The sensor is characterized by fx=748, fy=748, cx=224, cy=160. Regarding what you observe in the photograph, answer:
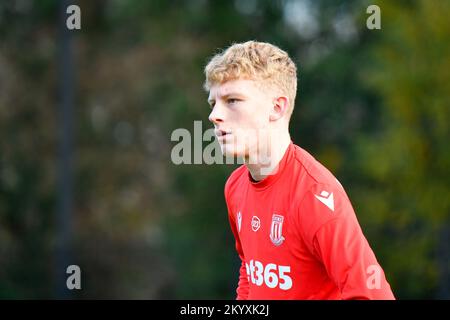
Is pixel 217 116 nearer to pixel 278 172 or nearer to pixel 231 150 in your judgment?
pixel 231 150

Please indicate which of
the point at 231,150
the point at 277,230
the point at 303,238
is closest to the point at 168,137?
the point at 231,150

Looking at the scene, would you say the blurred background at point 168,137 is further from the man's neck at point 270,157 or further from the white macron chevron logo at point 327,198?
the white macron chevron logo at point 327,198

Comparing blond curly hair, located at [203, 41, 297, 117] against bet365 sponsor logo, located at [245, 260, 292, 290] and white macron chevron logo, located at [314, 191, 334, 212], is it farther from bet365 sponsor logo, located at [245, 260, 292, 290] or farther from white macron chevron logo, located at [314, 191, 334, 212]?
bet365 sponsor logo, located at [245, 260, 292, 290]

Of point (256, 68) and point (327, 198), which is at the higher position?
point (256, 68)

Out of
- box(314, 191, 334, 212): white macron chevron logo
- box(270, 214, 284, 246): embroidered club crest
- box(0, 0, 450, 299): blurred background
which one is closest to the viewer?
box(314, 191, 334, 212): white macron chevron logo

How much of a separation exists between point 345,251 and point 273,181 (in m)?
0.75

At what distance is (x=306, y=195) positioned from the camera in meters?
3.68

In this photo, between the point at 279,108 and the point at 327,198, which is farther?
the point at 279,108

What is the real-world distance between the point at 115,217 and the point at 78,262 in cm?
334

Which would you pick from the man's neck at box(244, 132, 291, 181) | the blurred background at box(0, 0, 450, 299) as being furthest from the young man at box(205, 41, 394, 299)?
the blurred background at box(0, 0, 450, 299)

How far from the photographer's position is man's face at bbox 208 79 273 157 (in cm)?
393

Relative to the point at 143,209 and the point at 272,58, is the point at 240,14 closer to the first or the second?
the point at 143,209

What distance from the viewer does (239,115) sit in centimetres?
393
